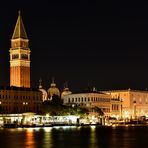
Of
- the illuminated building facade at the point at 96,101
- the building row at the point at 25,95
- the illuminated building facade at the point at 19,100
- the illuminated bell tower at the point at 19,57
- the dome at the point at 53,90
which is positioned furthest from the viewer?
the dome at the point at 53,90

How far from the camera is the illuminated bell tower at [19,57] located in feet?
541

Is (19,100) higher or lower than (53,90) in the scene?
lower

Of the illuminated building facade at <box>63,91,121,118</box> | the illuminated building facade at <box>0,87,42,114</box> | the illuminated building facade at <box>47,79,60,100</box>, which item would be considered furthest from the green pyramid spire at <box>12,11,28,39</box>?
the illuminated building facade at <box>47,79,60,100</box>

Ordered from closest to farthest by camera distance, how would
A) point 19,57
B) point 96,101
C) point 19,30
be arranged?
point 19,57 → point 19,30 → point 96,101

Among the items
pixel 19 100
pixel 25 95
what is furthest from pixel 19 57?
pixel 19 100

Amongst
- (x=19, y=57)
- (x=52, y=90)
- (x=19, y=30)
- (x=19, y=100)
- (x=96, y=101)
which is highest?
(x=19, y=30)

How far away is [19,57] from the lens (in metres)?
167

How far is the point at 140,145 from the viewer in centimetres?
6919

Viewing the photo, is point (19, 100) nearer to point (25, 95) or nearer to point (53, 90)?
point (25, 95)

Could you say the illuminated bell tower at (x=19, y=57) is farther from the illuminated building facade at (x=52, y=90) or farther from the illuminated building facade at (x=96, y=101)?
the illuminated building facade at (x=52, y=90)

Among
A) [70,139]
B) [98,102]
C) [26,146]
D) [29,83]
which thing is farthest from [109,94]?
[26,146]

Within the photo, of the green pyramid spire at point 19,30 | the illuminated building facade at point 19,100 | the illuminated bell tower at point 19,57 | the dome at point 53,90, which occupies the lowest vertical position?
the illuminated building facade at point 19,100

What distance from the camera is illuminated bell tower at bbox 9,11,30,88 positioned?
165 metres

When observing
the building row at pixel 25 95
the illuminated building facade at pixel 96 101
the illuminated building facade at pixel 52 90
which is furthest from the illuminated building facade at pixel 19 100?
the illuminated building facade at pixel 52 90
